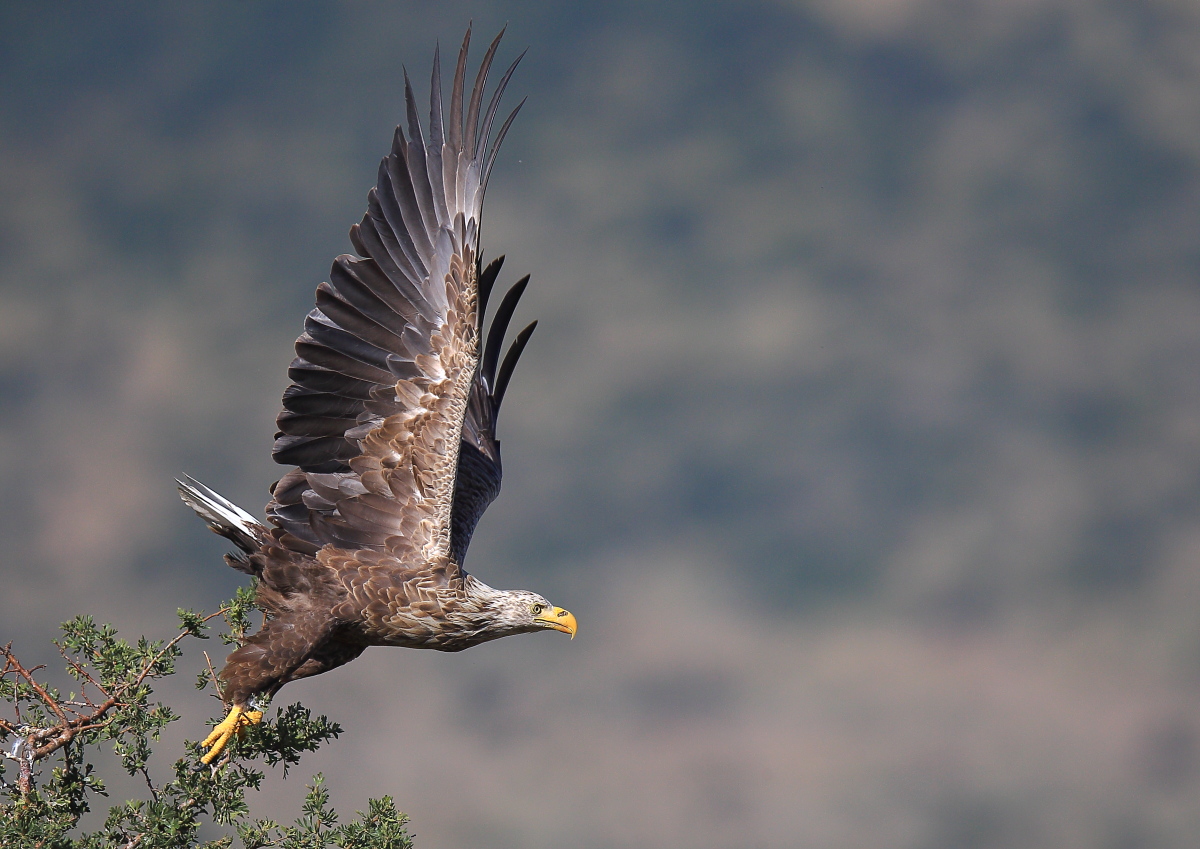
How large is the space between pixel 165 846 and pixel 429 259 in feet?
10.0

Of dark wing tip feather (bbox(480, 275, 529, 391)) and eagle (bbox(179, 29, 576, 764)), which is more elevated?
dark wing tip feather (bbox(480, 275, 529, 391))

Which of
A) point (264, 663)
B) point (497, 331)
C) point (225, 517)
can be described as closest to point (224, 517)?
point (225, 517)

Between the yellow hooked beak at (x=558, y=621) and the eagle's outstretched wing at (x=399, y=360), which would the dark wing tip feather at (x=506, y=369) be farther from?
the yellow hooked beak at (x=558, y=621)

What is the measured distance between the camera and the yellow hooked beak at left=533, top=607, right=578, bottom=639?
18.7 feet

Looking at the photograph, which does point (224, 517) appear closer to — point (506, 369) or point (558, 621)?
point (558, 621)

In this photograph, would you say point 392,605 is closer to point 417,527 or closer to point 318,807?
point 417,527

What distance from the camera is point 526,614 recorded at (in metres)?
5.64

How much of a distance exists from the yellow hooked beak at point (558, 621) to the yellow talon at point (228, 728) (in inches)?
57.9

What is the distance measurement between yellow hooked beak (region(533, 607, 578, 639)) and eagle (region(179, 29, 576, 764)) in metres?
0.01

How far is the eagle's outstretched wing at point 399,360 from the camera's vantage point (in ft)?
18.0

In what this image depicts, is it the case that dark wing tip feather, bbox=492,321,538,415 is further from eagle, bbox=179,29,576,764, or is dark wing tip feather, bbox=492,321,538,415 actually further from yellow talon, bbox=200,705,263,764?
yellow talon, bbox=200,705,263,764

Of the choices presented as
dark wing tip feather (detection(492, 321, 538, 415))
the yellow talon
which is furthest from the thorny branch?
dark wing tip feather (detection(492, 321, 538, 415))

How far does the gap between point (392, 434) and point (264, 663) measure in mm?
1278

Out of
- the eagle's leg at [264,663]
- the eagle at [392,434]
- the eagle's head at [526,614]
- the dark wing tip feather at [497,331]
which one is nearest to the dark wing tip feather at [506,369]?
the dark wing tip feather at [497,331]
